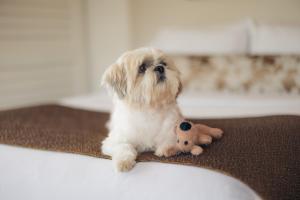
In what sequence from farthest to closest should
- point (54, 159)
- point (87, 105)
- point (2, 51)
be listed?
1. point (2, 51)
2. point (87, 105)
3. point (54, 159)

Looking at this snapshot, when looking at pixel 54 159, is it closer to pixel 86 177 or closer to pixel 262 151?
pixel 86 177

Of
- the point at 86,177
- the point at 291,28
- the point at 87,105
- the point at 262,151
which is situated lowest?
the point at 87,105

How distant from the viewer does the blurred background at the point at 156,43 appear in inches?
102

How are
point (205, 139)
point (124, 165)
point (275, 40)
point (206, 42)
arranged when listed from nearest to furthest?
1. point (124, 165)
2. point (205, 139)
3. point (275, 40)
4. point (206, 42)

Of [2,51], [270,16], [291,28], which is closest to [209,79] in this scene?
[291,28]

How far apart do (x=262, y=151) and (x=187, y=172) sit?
0.31m

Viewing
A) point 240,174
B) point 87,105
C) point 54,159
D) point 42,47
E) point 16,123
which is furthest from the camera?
point 42,47

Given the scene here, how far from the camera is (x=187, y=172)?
1.26 m

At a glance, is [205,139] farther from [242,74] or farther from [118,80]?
[242,74]

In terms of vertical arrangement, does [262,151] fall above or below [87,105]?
above

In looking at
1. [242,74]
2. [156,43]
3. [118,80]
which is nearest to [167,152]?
[118,80]

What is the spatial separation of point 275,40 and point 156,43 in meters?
0.93

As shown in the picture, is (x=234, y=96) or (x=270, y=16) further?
(x=270, y=16)

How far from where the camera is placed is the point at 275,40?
2.72 metres
